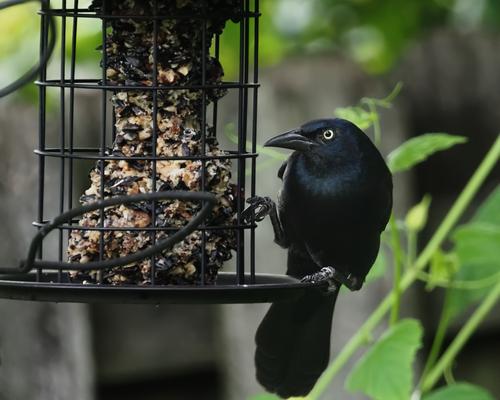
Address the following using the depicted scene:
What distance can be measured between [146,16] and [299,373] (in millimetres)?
1133

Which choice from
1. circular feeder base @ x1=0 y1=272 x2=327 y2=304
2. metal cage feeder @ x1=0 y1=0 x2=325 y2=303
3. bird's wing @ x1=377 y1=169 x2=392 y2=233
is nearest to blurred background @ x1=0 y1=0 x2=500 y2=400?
bird's wing @ x1=377 y1=169 x2=392 y2=233

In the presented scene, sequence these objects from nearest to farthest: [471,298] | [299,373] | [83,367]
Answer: [299,373] → [471,298] → [83,367]

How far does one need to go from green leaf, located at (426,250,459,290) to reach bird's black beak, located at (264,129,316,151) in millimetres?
549

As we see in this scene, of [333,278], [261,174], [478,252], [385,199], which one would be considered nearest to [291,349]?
[333,278]

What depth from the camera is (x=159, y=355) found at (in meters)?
4.91

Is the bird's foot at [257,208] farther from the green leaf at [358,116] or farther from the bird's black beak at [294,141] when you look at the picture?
the green leaf at [358,116]

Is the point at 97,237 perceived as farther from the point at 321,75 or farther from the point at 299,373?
the point at 321,75

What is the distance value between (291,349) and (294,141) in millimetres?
623

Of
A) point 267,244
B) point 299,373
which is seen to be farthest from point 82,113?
point 299,373

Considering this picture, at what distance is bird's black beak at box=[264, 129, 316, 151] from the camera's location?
3161 mm

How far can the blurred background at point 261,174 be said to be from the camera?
4.63 metres

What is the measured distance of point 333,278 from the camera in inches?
127

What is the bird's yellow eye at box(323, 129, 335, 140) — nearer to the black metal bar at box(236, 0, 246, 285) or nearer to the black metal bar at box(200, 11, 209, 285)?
the black metal bar at box(236, 0, 246, 285)

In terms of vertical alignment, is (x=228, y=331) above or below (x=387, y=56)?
below
